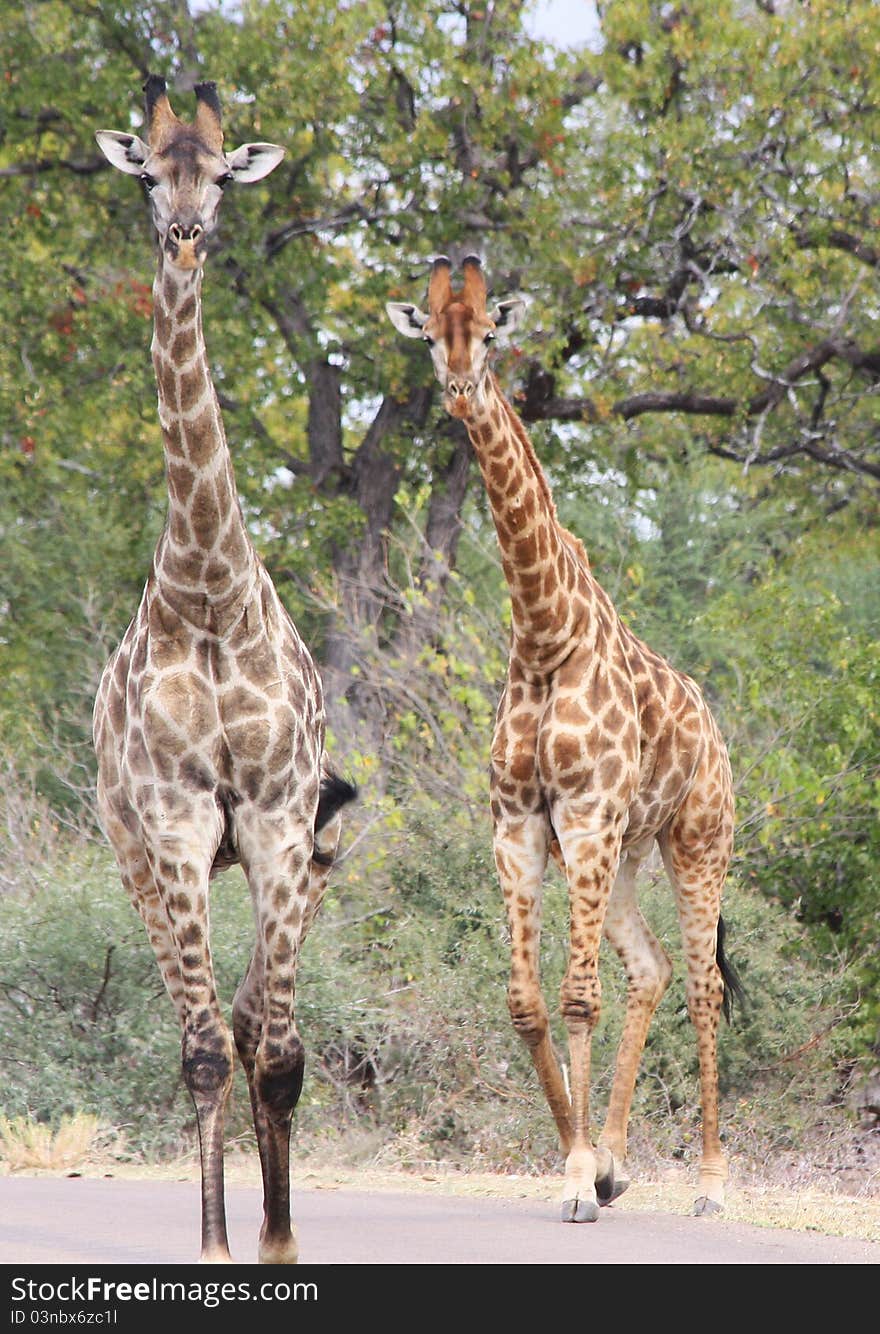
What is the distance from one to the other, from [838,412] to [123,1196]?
14279 mm

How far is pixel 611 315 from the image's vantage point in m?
17.9

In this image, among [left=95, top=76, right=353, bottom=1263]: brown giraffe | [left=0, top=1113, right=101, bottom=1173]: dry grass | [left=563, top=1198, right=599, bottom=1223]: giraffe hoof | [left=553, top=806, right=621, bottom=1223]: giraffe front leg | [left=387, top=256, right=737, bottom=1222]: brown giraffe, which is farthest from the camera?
[left=0, top=1113, right=101, bottom=1173]: dry grass

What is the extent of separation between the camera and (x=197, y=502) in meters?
5.59

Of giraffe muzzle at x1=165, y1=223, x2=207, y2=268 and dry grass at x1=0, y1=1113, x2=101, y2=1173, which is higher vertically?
giraffe muzzle at x1=165, y1=223, x2=207, y2=268

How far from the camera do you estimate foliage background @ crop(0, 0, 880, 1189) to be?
11398 mm

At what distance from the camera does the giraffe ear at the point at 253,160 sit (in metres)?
5.76

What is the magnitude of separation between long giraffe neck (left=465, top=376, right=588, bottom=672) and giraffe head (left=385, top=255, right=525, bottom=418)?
0.19 metres

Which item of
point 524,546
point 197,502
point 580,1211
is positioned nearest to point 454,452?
point 524,546

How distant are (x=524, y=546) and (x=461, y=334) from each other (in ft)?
3.04

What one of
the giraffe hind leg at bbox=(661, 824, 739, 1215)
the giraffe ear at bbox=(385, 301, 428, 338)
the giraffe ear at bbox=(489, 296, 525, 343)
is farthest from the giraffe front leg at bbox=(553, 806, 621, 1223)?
the giraffe ear at bbox=(385, 301, 428, 338)

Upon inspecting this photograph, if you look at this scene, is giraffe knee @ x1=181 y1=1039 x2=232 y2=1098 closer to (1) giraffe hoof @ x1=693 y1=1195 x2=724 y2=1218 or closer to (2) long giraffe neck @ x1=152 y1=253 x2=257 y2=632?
(2) long giraffe neck @ x1=152 y1=253 x2=257 y2=632

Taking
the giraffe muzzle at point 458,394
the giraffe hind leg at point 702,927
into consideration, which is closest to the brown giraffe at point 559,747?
the giraffe muzzle at point 458,394

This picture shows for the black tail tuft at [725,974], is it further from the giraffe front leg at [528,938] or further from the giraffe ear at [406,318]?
the giraffe ear at [406,318]

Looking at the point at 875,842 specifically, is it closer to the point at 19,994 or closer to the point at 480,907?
the point at 480,907
